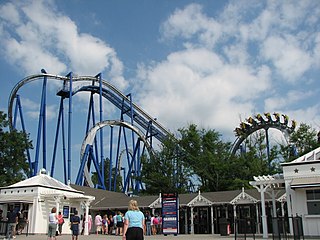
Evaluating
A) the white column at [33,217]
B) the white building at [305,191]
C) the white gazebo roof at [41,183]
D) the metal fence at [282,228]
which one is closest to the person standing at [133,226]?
the metal fence at [282,228]

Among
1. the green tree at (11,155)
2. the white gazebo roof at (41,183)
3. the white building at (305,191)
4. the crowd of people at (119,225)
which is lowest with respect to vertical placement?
the crowd of people at (119,225)

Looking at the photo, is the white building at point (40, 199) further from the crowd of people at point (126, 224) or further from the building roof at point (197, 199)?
the building roof at point (197, 199)

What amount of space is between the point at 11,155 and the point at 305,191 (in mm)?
20859

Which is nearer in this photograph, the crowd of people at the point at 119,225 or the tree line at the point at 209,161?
the crowd of people at the point at 119,225

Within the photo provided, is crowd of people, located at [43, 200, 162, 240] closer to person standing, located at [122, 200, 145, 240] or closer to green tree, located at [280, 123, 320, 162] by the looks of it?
person standing, located at [122, 200, 145, 240]

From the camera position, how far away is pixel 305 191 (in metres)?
16.8

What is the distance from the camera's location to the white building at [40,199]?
864 inches

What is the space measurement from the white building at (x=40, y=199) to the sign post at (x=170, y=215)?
5.94 m

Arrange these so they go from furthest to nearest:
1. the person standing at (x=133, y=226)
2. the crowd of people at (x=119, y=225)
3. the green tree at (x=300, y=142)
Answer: the green tree at (x=300, y=142)
the crowd of people at (x=119, y=225)
the person standing at (x=133, y=226)

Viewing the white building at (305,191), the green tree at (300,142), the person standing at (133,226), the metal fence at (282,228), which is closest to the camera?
the person standing at (133,226)

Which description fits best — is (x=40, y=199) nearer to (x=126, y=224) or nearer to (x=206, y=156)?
(x=126, y=224)

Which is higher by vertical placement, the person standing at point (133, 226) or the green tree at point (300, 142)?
the green tree at point (300, 142)

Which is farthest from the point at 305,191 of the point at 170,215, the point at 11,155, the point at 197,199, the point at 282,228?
the point at 11,155

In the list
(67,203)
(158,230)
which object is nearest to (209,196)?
(158,230)
